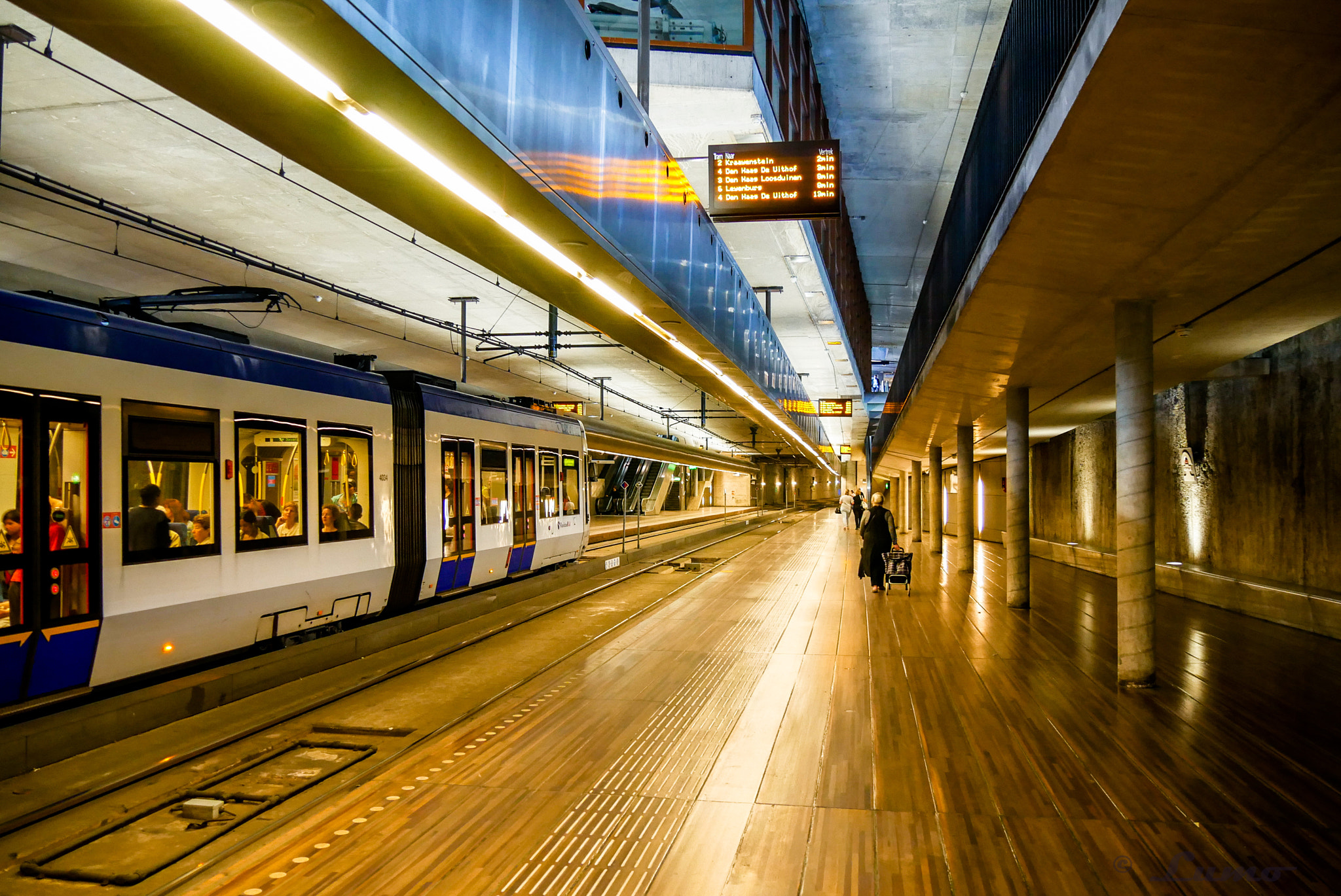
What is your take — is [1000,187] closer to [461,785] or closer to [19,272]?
[461,785]

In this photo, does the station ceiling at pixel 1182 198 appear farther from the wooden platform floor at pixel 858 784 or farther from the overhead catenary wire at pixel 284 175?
the overhead catenary wire at pixel 284 175

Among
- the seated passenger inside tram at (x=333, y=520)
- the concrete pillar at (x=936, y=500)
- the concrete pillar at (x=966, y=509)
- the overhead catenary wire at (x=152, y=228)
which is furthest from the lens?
the concrete pillar at (x=936, y=500)

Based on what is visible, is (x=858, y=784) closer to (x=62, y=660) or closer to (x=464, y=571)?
(x=62, y=660)

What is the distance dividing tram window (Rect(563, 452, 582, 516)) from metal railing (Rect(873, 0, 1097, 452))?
7.62 meters

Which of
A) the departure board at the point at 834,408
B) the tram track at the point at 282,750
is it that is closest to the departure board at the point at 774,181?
the tram track at the point at 282,750

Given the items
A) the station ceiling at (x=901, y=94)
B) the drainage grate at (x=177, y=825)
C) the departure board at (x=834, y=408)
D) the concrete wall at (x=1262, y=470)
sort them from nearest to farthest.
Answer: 1. the drainage grate at (x=177, y=825)
2. the concrete wall at (x=1262, y=470)
3. the station ceiling at (x=901, y=94)
4. the departure board at (x=834, y=408)

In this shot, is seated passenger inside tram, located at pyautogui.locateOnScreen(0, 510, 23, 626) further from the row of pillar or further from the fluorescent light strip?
the row of pillar

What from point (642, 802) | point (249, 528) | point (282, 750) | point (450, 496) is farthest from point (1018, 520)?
point (282, 750)

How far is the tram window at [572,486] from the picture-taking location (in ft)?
54.8

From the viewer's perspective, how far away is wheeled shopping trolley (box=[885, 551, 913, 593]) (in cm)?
1544

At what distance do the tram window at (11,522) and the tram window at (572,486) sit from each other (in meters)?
11.2

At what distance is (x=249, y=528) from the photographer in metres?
7.65

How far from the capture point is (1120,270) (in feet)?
24.4

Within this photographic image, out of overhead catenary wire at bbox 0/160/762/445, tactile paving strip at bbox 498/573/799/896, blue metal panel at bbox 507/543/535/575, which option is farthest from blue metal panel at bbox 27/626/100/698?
blue metal panel at bbox 507/543/535/575
